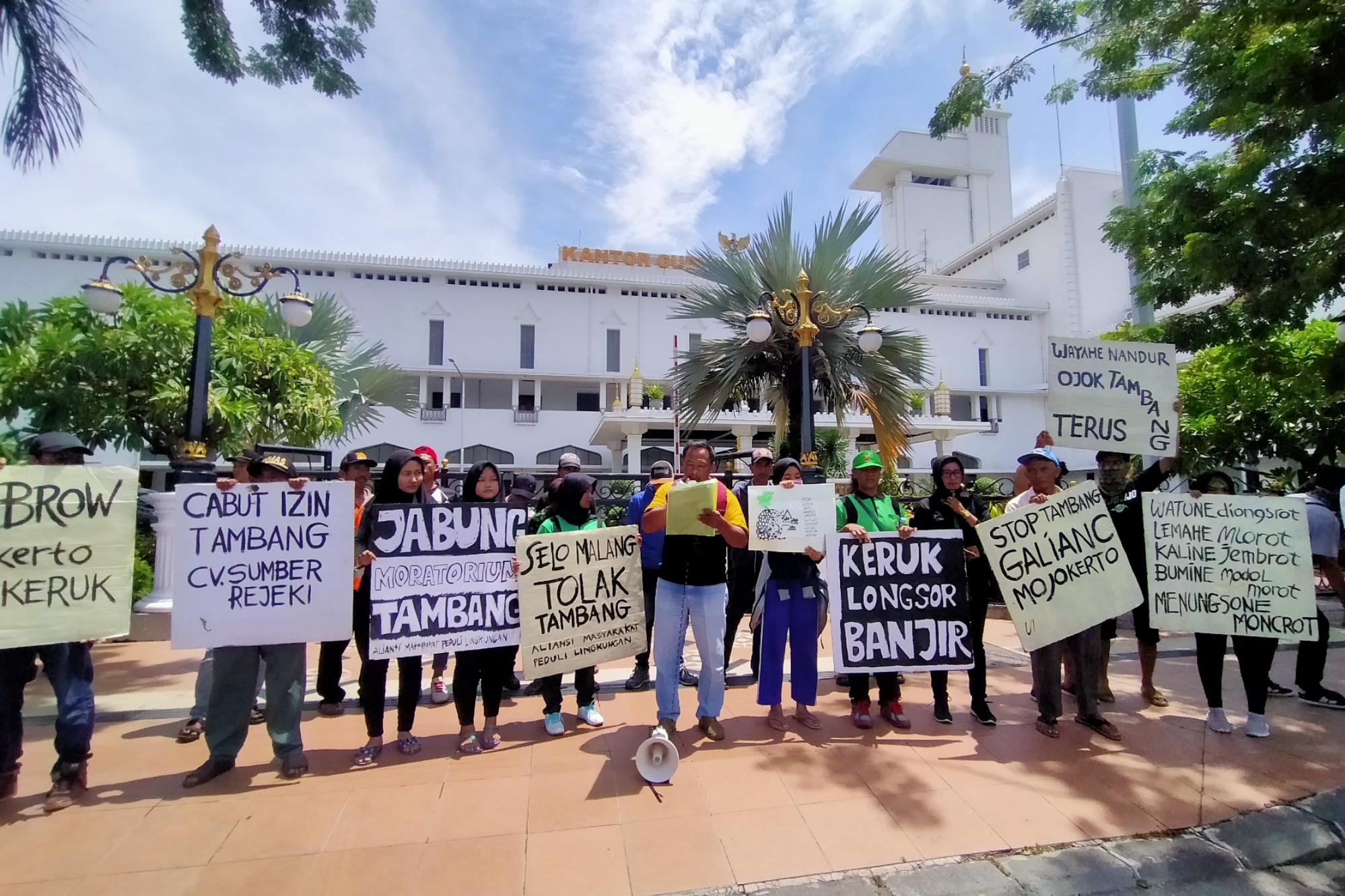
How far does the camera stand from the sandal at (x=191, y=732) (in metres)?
4.21

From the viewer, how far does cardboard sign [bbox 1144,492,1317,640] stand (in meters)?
4.30

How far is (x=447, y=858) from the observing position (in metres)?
2.87

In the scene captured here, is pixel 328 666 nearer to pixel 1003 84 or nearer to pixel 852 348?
pixel 852 348

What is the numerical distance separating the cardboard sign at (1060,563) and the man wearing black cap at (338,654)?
4206 millimetres

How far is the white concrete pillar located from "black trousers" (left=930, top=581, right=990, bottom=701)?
25.4ft

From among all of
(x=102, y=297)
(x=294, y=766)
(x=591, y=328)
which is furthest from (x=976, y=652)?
(x=591, y=328)

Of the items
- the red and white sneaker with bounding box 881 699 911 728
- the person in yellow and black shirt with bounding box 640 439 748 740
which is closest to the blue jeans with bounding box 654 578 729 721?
the person in yellow and black shirt with bounding box 640 439 748 740

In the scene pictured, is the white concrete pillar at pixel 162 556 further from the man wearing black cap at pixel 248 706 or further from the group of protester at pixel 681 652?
the man wearing black cap at pixel 248 706

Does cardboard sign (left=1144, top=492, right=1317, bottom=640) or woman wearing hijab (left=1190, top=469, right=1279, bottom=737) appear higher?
cardboard sign (left=1144, top=492, right=1317, bottom=640)

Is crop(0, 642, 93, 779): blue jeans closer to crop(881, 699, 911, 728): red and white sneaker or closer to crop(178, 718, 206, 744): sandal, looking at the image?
crop(178, 718, 206, 744): sandal

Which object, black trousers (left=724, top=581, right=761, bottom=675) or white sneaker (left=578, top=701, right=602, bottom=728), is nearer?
white sneaker (left=578, top=701, right=602, bottom=728)

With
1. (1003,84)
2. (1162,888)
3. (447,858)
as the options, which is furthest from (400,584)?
(1003,84)

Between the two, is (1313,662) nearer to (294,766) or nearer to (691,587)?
(691,587)

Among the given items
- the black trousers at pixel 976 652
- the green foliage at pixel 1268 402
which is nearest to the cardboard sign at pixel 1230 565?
the black trousers at pixel 976 652
